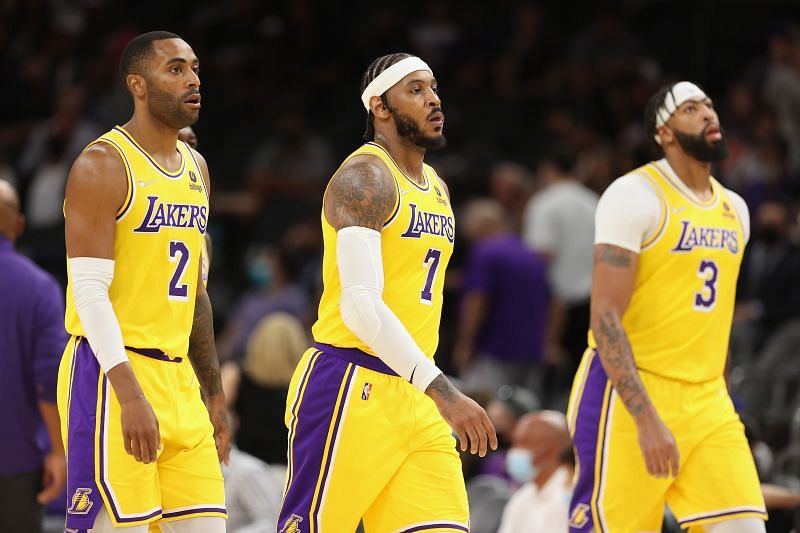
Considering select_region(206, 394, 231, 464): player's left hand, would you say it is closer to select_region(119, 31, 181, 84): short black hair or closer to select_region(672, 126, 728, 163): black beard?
select_region(119, 31, 181, 84): short black hair

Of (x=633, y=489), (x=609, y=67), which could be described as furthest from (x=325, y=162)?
(x=633, y=489)

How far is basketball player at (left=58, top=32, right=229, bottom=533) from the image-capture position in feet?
16.9

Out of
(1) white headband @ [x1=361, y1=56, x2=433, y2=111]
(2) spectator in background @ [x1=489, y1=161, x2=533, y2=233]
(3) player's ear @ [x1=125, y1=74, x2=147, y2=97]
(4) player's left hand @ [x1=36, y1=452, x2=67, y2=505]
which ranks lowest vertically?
(4) player's left hand @ [x1=36, y1=452, x2=67, y2=505]

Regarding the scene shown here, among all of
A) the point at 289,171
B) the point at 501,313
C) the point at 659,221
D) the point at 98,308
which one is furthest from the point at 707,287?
the point at 289,171

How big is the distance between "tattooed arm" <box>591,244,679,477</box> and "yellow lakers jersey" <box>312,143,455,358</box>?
0.85 m

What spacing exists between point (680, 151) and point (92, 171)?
2803 millimetres

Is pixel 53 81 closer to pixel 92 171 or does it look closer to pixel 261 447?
pixel 261 447

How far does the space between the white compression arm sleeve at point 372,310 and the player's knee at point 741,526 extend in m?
1.66

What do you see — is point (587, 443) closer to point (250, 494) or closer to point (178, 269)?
point (178, 269)

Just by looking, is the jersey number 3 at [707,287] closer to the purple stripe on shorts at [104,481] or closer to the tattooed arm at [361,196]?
the tattooed arm at [361,196]

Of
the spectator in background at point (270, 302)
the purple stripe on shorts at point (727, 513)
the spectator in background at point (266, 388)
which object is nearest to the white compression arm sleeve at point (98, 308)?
the purple stripe on shorts at point (727, 513)

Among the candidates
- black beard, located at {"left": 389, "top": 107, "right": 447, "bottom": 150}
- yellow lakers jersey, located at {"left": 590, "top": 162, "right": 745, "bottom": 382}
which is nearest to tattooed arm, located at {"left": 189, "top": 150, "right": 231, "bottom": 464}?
black beard, located at {"left": 389, "top": 107, "right": 447, "bottom": 150}

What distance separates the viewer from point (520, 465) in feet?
30.8

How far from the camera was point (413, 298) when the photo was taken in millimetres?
5703
